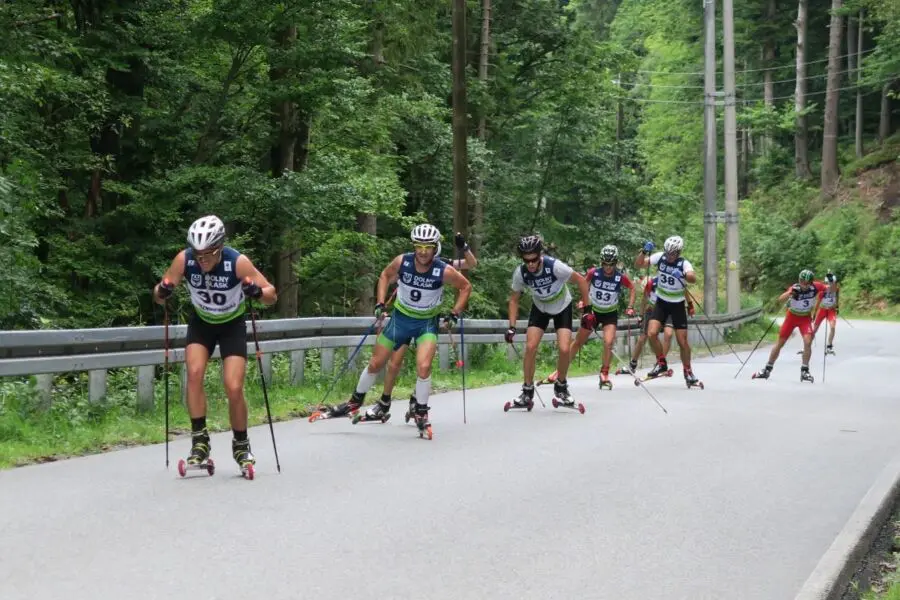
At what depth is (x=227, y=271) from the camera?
26.3ft

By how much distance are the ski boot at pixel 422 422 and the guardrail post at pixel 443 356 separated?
705 centimetres

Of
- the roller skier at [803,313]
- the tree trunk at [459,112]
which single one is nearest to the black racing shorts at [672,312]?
the roller skier at [803,313]

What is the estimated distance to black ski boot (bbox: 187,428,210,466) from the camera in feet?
26.1

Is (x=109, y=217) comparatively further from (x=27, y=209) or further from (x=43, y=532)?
(x=43, y=532)

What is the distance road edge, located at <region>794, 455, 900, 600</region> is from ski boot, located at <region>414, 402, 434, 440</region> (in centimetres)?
401

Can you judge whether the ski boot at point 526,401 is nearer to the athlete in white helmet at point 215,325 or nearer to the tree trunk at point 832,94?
the athlete in white helmet at point 215,325

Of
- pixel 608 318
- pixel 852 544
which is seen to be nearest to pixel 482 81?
pixel 608 318

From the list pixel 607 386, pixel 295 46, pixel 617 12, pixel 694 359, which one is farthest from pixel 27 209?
pixel 617 12

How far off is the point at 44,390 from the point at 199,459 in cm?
308

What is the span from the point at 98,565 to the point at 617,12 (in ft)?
269

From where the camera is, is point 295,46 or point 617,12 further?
point 617,12

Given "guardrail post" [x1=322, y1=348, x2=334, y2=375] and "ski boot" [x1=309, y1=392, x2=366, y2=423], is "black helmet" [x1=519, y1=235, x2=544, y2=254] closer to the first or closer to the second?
"ski boot" [x1=309, y1=392, x2=366, y2=423]

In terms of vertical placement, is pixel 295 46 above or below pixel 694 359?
above

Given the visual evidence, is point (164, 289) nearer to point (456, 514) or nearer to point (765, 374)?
point (456, 514)
